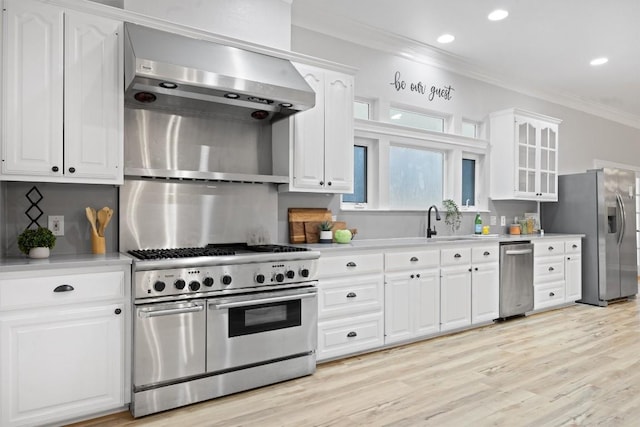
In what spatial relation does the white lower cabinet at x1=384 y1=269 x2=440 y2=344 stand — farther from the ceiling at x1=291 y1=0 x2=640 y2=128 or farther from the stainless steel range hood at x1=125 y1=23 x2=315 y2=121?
the ceiling at x1=291 y1=0 x2=640 y2=128

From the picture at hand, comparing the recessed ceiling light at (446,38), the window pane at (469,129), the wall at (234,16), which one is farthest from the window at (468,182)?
the wall at (234,16)

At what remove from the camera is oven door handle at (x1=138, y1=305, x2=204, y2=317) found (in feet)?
8.26

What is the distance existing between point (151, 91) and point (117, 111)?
25cm

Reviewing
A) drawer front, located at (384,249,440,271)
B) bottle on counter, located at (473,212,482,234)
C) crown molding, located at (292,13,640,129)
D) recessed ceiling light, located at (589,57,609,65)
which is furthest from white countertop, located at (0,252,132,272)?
recessed ceiling light, located at (589,57,609,65)

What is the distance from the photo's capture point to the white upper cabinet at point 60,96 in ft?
8.04

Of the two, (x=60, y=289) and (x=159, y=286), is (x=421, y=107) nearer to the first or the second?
(x=159, y=286)

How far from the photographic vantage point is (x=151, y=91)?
2.83 meters

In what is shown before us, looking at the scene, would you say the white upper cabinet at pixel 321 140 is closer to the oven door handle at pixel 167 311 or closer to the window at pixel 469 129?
the oven door handle at pixel 167 311

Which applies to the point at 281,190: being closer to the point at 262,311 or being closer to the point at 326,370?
the point at 262,311

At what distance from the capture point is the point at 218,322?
2.76 meters

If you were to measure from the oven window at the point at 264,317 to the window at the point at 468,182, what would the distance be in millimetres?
3204

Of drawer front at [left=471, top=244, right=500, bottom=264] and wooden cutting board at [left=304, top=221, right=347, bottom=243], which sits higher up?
wooden cutting board at [left=304, top=221, right=347, bottom=243]

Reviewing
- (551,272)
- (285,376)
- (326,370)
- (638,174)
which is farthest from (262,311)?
(638,174)

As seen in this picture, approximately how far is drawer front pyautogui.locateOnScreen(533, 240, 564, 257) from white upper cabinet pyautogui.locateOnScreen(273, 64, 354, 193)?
8.58 feet
